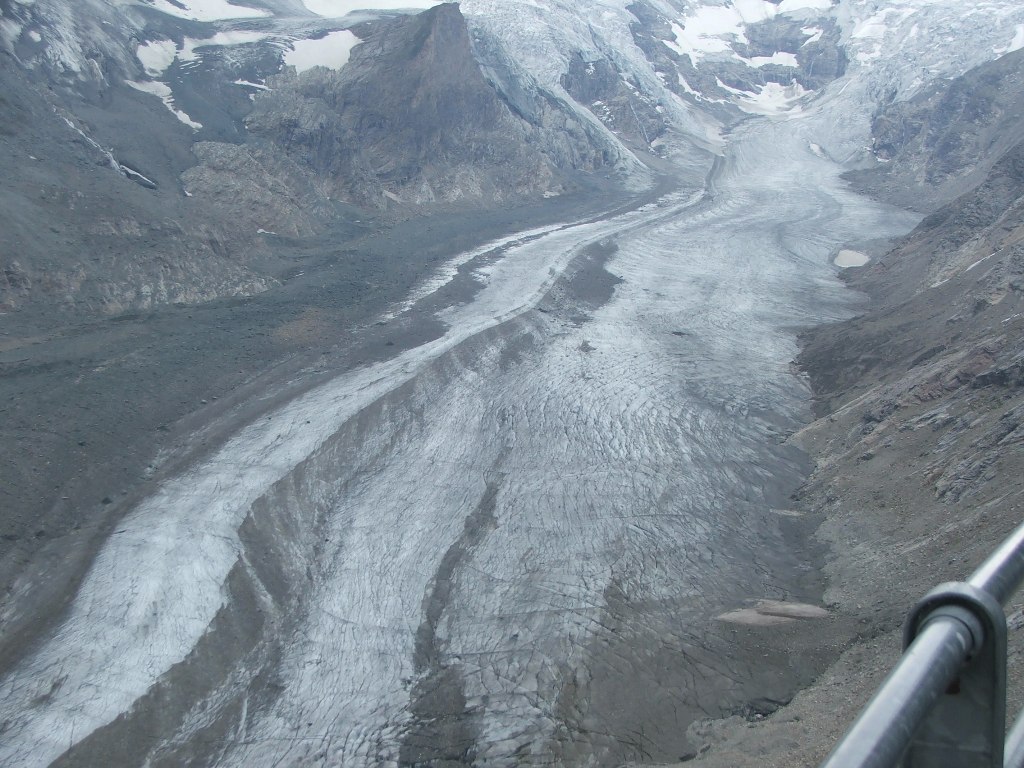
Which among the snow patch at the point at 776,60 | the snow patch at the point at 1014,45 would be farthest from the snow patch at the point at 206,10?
the snow patch at the point at 776,60

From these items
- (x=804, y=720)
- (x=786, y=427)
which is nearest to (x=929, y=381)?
(x=786, y=427)

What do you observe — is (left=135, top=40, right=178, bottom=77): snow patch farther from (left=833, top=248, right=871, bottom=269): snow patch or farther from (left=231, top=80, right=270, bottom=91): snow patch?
(left=833, top=248, right=871, bottom=269): snow patch

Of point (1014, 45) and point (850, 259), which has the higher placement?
point (1014, 45)

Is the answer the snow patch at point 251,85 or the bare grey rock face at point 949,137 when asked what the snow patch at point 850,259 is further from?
the snow patch at point 251,85

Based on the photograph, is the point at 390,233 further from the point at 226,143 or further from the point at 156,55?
the point at 156,55

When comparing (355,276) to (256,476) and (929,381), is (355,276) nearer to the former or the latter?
(256,476)

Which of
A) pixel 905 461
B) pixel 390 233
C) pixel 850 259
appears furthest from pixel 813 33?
pixel 905 461
